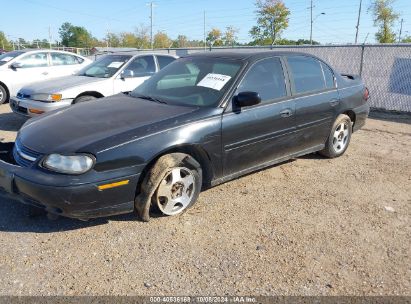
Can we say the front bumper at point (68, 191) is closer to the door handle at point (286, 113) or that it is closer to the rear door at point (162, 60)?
the door handle at point (286, 113)

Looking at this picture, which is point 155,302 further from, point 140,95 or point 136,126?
point 140,95

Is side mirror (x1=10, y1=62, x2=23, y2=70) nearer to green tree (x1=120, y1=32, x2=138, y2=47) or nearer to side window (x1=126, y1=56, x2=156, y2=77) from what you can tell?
side window (x1=126, y1=56, x2=156, y2=77)

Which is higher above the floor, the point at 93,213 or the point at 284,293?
the point at 93,213

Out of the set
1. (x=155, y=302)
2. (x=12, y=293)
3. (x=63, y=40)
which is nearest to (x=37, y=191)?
(x=12, y=293)

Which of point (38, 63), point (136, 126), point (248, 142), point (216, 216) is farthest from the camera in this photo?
point (38, 63)

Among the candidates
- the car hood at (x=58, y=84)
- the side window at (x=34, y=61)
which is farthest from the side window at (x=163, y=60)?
the side window at (x=34, y=61)

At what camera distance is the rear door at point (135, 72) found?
23.6 feet

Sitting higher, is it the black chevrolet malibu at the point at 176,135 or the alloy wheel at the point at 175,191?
the black chevrolet malibu at the point at 176,135

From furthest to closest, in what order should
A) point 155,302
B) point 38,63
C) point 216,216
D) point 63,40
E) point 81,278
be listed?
point 63,40, point 38,63, point 216,216, point 81,278, point 155,302

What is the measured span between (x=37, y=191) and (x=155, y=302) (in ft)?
4.26

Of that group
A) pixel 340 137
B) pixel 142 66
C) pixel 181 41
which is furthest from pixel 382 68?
pixel 181 41

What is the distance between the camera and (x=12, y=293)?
2.52m

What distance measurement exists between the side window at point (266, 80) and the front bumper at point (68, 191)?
1.64 meters

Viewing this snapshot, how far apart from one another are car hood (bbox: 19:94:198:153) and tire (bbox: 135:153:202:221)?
0.34m
